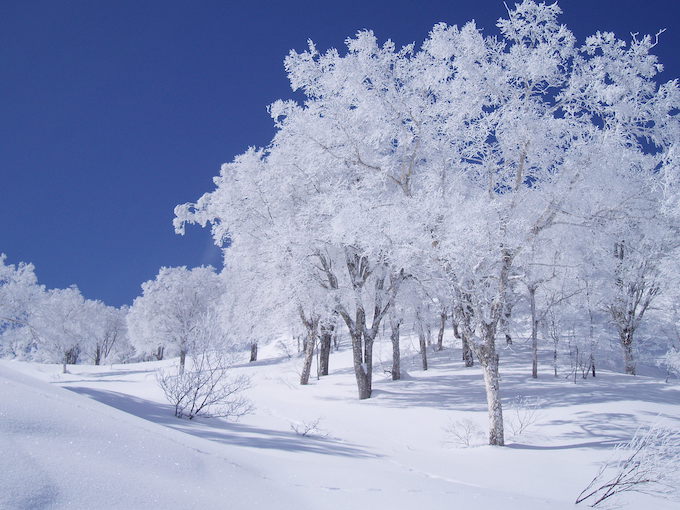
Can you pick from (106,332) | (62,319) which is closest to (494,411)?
(62,319)

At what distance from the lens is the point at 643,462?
5.15 m

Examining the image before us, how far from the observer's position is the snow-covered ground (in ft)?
7.45

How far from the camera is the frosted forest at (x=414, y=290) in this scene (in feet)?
9.66

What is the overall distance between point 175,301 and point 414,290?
2501 centimetres

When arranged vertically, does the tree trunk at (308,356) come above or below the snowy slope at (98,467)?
below

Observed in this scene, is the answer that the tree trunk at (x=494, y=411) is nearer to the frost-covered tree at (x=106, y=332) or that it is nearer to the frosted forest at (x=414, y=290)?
the frosted forest at (x=414, y=290)

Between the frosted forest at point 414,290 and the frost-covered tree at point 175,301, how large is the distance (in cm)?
1862

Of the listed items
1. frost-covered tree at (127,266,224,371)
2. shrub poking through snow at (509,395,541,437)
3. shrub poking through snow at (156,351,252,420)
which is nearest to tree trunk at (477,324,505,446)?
shrub poking through snow at (509,395,541,437)

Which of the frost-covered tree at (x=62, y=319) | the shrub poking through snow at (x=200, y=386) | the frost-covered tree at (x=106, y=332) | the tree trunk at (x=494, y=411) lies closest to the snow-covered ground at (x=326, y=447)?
the tree trunk at (x=494, y=411)

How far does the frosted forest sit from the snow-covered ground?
0.03 metres

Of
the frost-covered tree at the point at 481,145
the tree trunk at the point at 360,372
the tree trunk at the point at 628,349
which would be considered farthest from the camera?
the tree trunk at the point at 628,349

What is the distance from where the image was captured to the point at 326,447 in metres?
7.34

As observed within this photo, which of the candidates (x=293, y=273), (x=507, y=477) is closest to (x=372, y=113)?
(x=293, y=273)

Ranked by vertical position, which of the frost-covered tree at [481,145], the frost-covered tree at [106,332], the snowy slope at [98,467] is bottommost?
the frost-covered tree at [106,332]
